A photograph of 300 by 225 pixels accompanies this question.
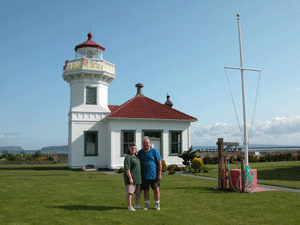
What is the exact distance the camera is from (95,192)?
11383 millimetres

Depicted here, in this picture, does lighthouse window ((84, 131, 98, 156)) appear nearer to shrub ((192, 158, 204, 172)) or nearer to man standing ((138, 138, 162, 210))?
shrub ((192, 158, 204, 172))

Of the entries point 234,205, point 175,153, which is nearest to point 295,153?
point 175,153

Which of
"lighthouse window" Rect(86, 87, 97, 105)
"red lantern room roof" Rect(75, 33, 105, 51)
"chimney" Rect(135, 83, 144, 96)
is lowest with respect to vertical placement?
"lighthouse window" Rect(86, 87, 97, 105)

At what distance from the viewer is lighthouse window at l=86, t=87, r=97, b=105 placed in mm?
25438

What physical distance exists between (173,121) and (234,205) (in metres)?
16.8

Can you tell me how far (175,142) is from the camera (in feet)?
83.6

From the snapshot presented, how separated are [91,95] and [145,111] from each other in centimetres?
462

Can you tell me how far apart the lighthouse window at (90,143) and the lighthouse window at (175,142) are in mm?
6104

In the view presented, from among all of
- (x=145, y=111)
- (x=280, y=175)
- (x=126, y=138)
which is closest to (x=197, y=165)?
(x=280, y=175)

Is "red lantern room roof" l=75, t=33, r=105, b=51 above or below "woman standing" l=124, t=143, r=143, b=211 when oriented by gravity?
above

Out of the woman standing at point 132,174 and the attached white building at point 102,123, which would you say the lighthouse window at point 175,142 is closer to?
the attached white building at point 102,123

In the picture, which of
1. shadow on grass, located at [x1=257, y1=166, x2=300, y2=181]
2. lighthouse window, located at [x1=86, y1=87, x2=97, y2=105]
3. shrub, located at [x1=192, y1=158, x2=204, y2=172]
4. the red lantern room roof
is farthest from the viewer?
the red lantern room roof

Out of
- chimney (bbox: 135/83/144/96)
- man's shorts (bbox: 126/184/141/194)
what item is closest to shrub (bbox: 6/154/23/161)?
chimney (bbox: 135/83/144/96)

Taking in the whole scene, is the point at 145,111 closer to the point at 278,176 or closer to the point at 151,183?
the point at 278,176
